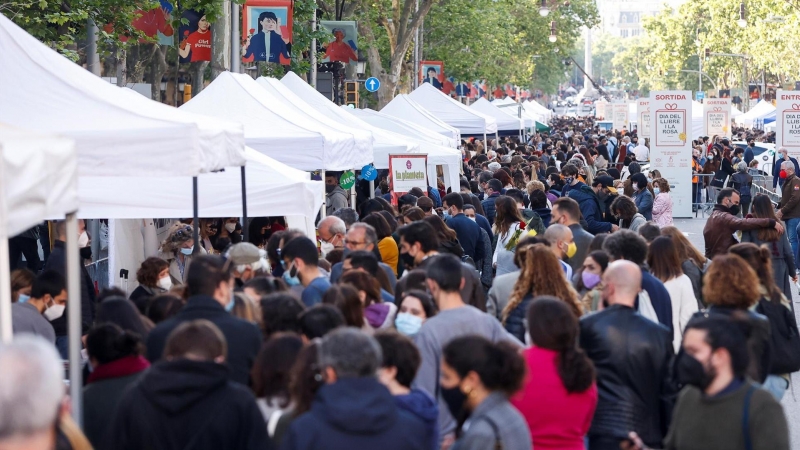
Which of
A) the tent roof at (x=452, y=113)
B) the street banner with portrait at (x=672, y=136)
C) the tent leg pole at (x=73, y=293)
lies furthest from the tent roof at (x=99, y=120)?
the tent roof at (x=452, y=113)

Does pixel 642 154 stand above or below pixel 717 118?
below

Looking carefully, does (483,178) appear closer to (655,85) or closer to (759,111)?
(759,111)

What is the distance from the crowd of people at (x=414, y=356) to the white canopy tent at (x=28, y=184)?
1.07 feet

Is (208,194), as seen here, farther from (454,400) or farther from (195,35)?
(195,35)

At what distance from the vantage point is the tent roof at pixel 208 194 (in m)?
10.8

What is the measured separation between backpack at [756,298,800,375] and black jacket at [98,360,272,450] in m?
3.72

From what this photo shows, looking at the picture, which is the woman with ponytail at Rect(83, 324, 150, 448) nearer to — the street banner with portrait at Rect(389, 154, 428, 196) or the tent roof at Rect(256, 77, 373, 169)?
the tent roof at Rect(256, 77, 373, 169)

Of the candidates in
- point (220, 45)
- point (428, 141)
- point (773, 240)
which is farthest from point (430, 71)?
point (773, 240)

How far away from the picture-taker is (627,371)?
6188mm

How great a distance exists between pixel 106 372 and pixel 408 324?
1.78 meters

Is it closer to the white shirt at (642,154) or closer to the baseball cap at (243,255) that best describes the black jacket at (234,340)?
the baseball cap at (243,255)

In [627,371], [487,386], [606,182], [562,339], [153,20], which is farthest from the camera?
[153,20]

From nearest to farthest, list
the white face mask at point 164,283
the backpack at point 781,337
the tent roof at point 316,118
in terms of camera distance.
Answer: the backpack at point 781,337
the white face mask at point 164,283
the tent roof at point 316,118

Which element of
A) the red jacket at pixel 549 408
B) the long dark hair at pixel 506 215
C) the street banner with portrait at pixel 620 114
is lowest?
the red jacket at pixel 549 408
